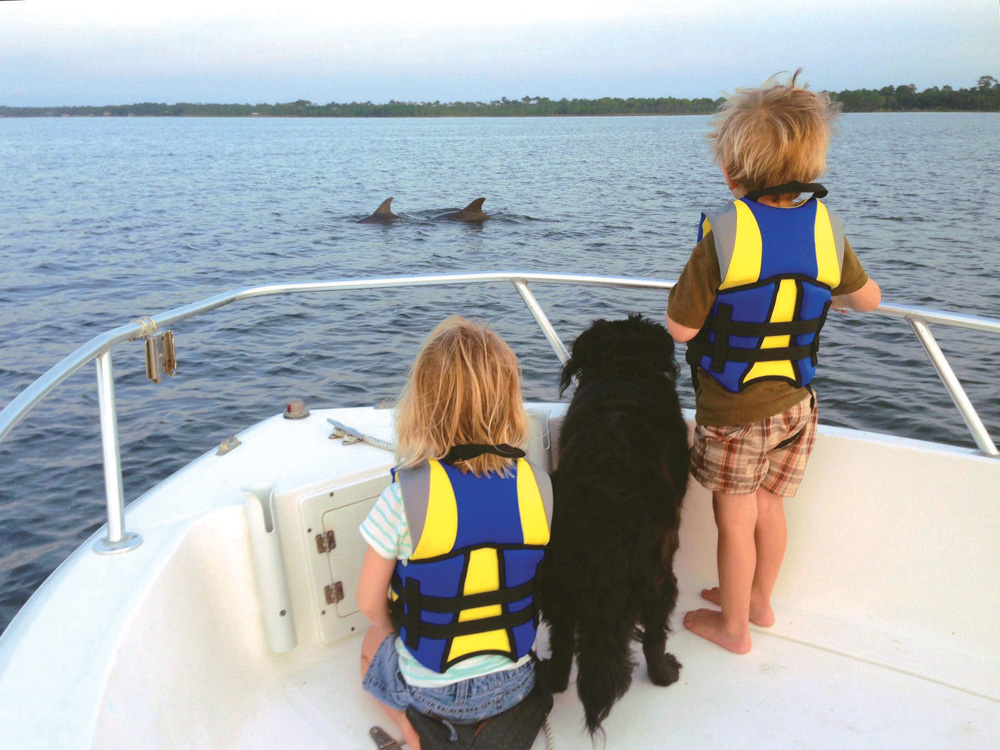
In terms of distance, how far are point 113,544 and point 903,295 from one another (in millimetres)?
12094

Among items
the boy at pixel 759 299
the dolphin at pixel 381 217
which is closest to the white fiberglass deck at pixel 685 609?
the boy at pixel 759 299

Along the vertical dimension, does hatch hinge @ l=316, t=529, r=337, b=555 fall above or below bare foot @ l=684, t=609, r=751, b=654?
above

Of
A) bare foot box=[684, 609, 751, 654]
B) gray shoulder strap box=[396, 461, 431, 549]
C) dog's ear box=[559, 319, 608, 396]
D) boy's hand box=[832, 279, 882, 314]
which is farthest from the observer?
bare foot box=[684, 609, 751, 654]

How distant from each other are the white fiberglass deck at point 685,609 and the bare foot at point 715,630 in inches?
1.4

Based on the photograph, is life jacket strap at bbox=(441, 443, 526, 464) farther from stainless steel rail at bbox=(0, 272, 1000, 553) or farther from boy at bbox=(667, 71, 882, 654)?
stainless steel rail at bbox=(0, 272, 1000, 553)

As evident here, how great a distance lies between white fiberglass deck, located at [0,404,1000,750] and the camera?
2156 millimetres

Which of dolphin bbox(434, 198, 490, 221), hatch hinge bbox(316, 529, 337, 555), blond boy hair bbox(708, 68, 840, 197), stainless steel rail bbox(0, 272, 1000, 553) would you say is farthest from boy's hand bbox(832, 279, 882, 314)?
dolphin bbox(434, 198, 490, 221)

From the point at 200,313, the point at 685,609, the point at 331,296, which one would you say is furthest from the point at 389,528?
the point at 331,296

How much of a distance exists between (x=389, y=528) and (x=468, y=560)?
21 centimetres

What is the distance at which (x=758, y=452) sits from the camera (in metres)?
2.53

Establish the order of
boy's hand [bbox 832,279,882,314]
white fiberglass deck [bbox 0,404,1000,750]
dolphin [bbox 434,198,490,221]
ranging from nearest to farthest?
1. white fiberglass deck [bbox 0,404,1000,750]
2. boy's hand [bbox 832,279,882,314]
3. dolphin [bbox 434,198,490,221]

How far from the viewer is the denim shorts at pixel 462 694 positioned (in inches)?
83.1

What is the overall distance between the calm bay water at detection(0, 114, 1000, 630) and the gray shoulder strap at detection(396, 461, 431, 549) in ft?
8.07

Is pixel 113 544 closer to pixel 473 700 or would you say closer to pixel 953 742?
pixel 473 700
